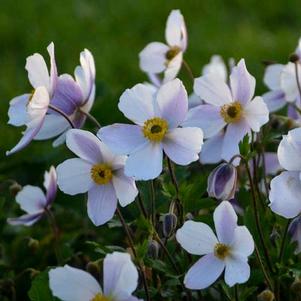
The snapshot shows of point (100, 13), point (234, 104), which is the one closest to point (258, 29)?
point (100, 13)

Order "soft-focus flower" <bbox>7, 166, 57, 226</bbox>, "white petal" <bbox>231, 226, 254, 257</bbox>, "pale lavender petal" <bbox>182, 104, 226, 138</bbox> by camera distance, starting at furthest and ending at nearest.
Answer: "soft-focus flower" <bbox>7, 166, 57, 226</bbox>
"pale lavender petal" <bbox>182, 104, 226, 138</bbox>
"white petal" <bbox>231, 226, 254, 257</bbox>

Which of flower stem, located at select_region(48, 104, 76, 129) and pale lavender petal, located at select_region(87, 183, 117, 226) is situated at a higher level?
flower stem, located at select_region(48, 104, 76, 129)

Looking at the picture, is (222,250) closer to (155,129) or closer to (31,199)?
(155,129)

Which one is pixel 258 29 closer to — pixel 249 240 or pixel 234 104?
pixel 234 104

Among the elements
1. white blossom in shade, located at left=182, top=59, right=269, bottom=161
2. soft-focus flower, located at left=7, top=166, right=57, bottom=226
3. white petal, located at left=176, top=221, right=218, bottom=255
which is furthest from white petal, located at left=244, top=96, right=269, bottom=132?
soft-focus flower, located at left=7, top=166, right=57, bottom=226

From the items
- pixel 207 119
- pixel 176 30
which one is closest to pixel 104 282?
pixel 207 119

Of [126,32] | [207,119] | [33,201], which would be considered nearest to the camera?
[207,119]

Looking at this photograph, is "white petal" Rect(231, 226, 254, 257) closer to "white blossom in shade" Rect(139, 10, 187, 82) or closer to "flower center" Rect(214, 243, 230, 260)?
"flower center" Rect(214, 243, 230, 260)
